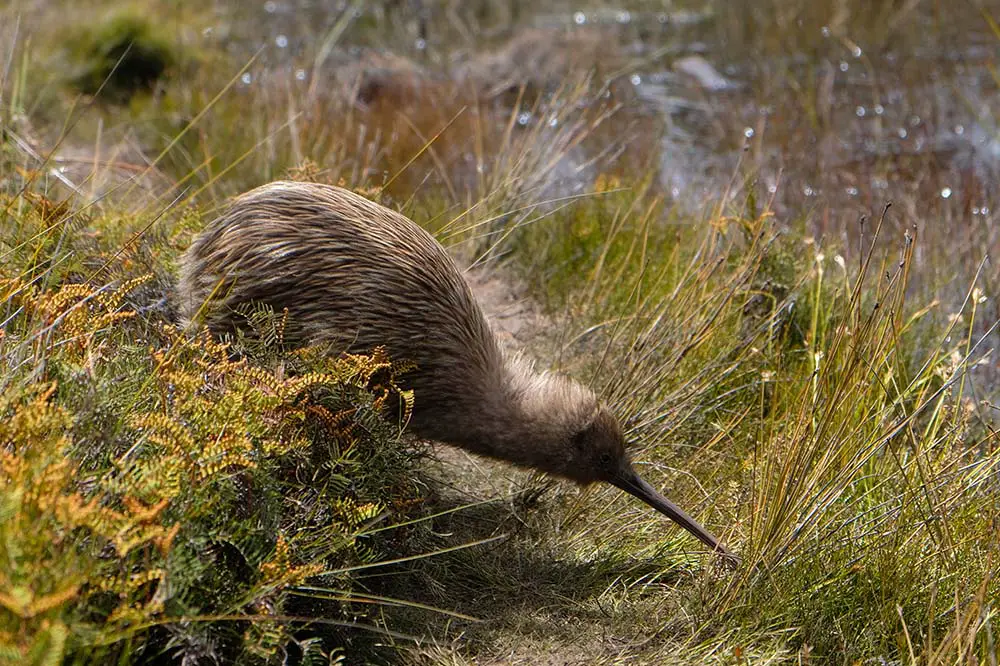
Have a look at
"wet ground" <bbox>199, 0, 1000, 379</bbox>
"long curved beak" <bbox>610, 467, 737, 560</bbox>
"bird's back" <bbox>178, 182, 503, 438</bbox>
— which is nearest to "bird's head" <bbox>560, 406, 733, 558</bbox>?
"long curved beak" <bbox>610, 467, 737, 560</bbox>

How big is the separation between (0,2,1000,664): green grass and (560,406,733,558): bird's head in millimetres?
153

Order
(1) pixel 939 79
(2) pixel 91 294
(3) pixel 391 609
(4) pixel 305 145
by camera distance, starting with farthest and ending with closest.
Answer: (1) pixel 939 79
(4) pixel 305 145
(3) pixel 391 609
(2) pixel 91 294

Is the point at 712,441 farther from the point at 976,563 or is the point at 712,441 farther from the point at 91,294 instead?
the point at 91,294

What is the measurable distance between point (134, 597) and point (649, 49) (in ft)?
28.9

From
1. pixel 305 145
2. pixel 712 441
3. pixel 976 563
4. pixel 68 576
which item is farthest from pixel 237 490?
pixel 305 145

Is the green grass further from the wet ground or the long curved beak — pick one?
the wet ground

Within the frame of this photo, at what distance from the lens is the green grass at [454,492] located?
97.5 inches

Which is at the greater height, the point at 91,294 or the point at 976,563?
the point at 91,294

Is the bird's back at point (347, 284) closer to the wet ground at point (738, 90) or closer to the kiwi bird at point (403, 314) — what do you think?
the kiwi bird at point (403, 314)

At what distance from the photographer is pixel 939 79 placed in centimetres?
898

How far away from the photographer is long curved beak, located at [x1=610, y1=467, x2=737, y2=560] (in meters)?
3.34

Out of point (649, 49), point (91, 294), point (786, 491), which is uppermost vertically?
point (91, 294)

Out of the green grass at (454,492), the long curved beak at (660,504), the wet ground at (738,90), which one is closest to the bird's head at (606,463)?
the long curved beak at (660,504)

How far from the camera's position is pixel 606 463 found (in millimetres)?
3471
